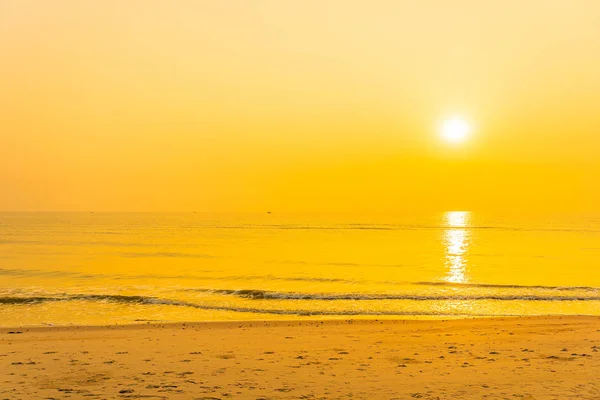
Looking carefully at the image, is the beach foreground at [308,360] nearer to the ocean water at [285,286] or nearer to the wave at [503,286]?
the ocean water at [285,286]

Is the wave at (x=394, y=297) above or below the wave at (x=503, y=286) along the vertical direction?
below

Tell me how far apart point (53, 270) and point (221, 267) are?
49.4ft

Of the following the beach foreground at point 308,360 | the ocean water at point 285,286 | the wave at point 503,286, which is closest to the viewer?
the beach foreground at point 308,360

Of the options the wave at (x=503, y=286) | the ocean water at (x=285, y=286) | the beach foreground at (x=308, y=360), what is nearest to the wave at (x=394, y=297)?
the ocean water at (x=285, y=286)

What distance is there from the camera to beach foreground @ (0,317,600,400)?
12375 mm

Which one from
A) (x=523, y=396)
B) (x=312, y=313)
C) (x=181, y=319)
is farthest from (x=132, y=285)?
(x=523, y=396)

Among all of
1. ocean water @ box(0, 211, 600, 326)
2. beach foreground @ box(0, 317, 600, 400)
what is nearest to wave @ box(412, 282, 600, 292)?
ocean water @ box(0, 211, 600, 326)

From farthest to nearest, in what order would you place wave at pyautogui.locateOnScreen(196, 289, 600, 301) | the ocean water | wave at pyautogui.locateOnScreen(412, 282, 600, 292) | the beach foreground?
1. wave at pyautogui.locateOnScreen(412, 282, 600, 292)
2. wave at pyautogui.locateOnScreen(196, 289, 600, 301)
3. the ocean water
4. the beach foreground

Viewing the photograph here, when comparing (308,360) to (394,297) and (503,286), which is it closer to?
(394,297)

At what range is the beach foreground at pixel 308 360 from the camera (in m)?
12.4

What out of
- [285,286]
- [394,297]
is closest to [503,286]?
[394,297]

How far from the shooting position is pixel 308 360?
15586 mm

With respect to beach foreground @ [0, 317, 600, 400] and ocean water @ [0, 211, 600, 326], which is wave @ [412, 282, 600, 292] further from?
beach foreground @ [0, 317, 600, 400]

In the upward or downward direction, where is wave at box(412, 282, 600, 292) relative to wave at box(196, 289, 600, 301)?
upward
